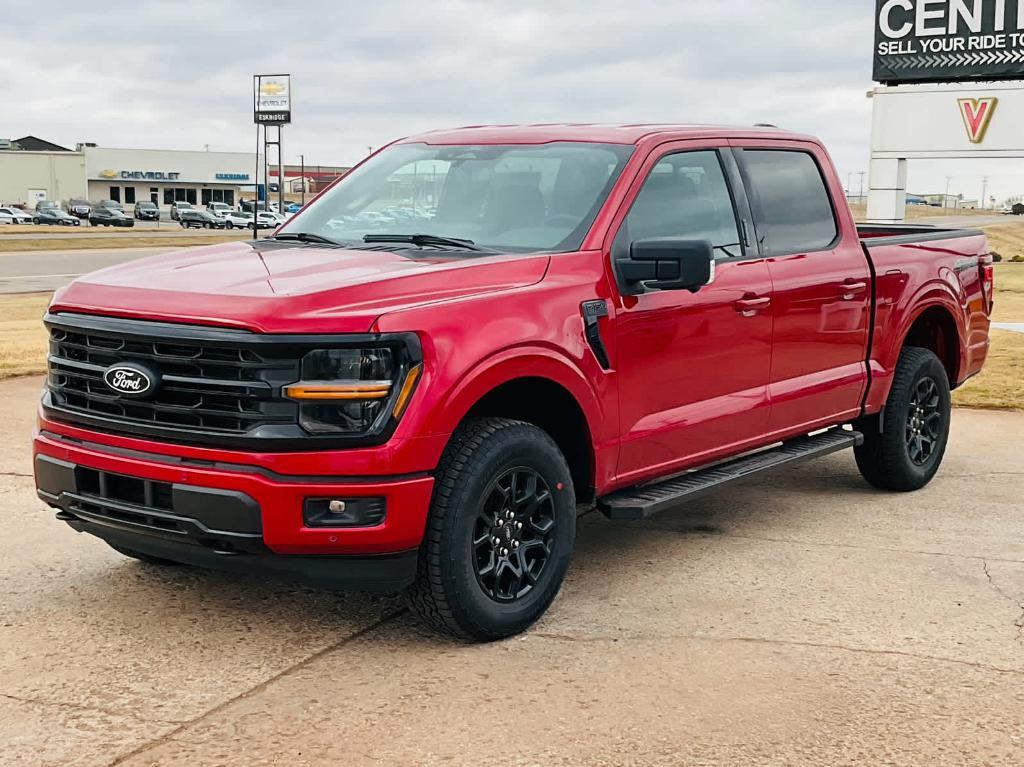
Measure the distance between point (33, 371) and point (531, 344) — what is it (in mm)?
8159

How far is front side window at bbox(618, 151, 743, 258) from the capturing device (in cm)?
555

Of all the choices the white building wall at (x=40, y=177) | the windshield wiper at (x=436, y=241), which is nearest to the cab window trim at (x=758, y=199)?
the windshield wiper at (x=436, y=241)

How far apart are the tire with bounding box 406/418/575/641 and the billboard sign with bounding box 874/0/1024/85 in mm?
30101

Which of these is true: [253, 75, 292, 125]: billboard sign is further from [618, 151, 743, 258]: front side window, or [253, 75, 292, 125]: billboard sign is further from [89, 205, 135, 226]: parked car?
[618, 151, 743, 258]: front side window

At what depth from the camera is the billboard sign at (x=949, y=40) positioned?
31.6m

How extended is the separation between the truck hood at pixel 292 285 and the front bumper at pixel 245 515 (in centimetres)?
50

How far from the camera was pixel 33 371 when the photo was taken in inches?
460

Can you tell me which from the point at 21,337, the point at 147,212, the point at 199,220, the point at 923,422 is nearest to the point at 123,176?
the point at 147,212

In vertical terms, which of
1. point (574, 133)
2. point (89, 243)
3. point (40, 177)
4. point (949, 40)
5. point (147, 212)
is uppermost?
point (949, 40)

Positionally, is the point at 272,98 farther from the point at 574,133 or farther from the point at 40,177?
the point at 574,133

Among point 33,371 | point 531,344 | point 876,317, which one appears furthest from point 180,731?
point 33,371

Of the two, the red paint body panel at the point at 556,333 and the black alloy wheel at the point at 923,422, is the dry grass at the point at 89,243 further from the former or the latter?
the red paint body panel at the point at 556,333

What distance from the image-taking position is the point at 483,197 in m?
5.70

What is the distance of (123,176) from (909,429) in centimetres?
11712
